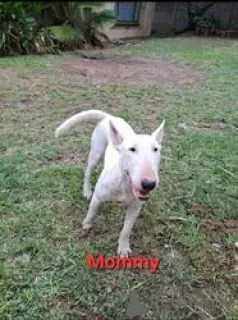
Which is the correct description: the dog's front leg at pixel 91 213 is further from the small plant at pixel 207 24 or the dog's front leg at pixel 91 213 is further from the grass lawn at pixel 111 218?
the small plant at pixel 207 24

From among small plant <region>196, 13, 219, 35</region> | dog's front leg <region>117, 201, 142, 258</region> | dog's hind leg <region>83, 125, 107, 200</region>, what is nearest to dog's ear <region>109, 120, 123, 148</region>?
dog's front leg <region>117, 201, 142, 258</region>

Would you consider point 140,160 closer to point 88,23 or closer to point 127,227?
point 127,227

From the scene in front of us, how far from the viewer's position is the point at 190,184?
2949mm

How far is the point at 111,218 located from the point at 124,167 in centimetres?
77

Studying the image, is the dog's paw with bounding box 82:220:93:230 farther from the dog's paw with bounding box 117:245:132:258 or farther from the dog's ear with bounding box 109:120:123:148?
the dog's ear with bounding box 109:120:123:148

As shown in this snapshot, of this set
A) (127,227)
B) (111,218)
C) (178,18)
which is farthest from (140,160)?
(178,18)

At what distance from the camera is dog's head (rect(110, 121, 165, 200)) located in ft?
5.12

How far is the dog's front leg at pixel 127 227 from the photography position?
2051mm

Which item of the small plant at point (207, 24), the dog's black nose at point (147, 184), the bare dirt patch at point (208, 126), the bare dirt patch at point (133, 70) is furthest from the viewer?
the small plant at point (207, 24)

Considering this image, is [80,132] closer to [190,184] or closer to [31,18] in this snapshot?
[190,184]

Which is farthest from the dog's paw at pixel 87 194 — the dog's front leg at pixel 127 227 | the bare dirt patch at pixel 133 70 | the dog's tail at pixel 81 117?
the bare dirt patch at pixel 133 70

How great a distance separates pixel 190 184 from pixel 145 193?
138 centimetres

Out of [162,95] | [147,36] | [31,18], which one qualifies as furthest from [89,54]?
[147,36]

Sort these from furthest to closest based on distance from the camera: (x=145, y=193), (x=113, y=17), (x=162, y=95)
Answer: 1. (x=113, y=17)
2. (x=162, y=95)
3. (x=145, y=193)
